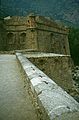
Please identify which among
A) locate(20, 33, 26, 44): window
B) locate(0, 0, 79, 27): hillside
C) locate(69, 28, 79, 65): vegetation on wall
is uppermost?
locate(0, 0, 79, 27): hillside

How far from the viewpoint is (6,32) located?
103ft

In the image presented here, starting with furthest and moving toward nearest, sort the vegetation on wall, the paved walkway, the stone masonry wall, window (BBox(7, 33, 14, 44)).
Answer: the vegetation on wall, window (BBox(7, 33, 14, 44)), the stone masonry wall, the paved walkway

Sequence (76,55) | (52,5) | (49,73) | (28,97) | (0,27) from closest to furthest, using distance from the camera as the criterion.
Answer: (28,97), (49,73), (0,27), (76,55), (52,5)

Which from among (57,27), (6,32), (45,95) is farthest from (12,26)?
(45,95)

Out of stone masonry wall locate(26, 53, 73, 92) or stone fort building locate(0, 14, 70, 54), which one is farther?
stone fort building locate(0, 14, 70, 54)

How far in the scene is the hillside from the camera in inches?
3445

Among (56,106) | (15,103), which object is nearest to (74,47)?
(15,103)

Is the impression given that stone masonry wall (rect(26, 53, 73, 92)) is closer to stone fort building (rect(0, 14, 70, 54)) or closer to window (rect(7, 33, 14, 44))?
stone fort building (rect(0, 14, 70, 54))

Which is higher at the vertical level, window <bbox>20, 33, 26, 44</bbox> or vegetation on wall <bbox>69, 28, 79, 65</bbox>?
window <bbox>20, 33, 26, 44</bbox>

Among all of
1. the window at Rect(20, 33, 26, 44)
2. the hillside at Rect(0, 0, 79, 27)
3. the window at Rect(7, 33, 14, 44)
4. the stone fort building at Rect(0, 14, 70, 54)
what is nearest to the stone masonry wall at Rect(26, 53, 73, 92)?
the stone fort building at Rect(0, 14, 70, 54)

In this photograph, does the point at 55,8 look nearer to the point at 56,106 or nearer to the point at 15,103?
the point at 15,103

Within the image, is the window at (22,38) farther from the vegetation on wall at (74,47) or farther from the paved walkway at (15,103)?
the paved walkway at (15,103)

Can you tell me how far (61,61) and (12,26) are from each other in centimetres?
1725

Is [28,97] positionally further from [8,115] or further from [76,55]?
[76,55]
